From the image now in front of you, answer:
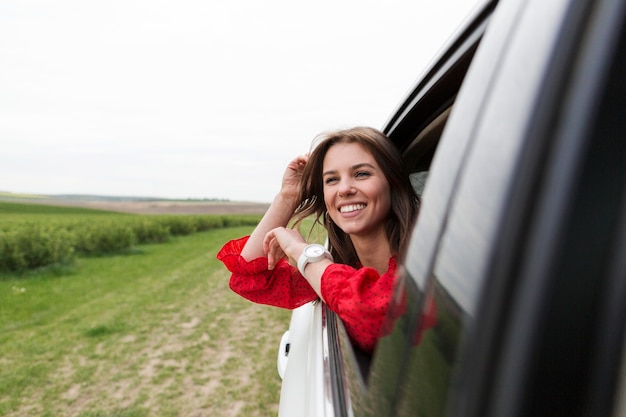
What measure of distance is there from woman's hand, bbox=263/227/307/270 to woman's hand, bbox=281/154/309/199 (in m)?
0.38

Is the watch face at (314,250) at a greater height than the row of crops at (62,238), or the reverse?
the watch face at (314,250)

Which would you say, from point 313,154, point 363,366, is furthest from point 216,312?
point 363,366

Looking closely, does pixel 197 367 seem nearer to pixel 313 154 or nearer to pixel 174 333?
pixel 174 333

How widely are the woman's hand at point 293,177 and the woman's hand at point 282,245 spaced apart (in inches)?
15.1

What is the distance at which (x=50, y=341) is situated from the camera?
5.86 m

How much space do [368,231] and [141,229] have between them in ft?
62.4

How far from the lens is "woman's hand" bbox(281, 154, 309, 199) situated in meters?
2.30

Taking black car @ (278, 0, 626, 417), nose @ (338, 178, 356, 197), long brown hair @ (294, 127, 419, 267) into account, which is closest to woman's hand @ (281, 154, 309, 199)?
long brown hair @ (294, 127, 419, 267)

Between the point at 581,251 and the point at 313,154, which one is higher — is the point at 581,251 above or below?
below

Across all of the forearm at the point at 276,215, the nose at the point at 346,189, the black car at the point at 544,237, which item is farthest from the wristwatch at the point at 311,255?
the black car at the point at 544,237

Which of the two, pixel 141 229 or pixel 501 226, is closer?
pixel 501 226

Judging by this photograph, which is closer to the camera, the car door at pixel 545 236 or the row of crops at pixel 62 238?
the car door at pixel 545 236

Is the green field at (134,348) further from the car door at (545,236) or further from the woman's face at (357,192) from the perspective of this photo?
the car door at (545,236)

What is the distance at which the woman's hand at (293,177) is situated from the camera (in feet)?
7.55
